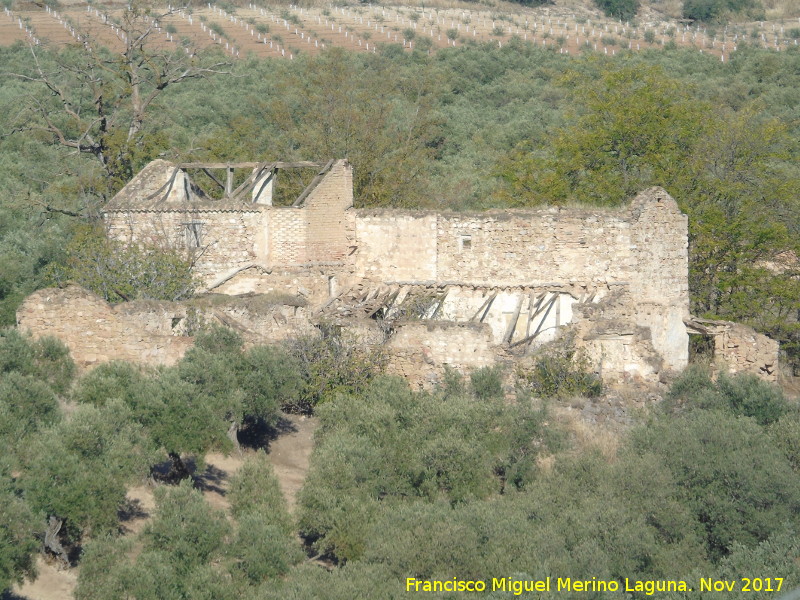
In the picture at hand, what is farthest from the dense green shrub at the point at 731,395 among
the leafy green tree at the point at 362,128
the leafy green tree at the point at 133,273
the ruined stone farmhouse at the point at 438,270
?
the leafy green tree at the point at 362,128

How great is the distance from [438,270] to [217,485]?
7007 mm

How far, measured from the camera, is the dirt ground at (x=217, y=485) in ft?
51.4

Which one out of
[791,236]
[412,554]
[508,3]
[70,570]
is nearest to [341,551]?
[412,554]

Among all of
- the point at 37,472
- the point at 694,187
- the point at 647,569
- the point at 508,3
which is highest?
the point at 508,3

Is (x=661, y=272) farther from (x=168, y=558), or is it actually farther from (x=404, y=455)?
(x=168, y=558)

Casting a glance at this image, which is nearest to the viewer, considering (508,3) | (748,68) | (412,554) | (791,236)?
(412,554)

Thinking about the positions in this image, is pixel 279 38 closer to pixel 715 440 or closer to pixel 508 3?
pixel 508 3

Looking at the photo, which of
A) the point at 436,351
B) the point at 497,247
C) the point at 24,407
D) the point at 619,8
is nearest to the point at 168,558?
the point at 24,407

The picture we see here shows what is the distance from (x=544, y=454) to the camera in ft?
63.3

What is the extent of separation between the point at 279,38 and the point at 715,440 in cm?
4580

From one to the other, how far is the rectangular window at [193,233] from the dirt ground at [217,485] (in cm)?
432

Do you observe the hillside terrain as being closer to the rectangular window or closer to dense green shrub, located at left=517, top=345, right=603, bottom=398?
dense green shrub, located at left=517, top=345, right=603, bottom=398

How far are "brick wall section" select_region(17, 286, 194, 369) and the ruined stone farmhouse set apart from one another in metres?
0.59

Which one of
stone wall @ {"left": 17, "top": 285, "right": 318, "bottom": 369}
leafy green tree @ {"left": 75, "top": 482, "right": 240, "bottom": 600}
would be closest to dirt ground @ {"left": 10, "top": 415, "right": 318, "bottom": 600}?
leafy green tree @ {"left": 75, "top": 482, "right": 240, "bottom": 600}
